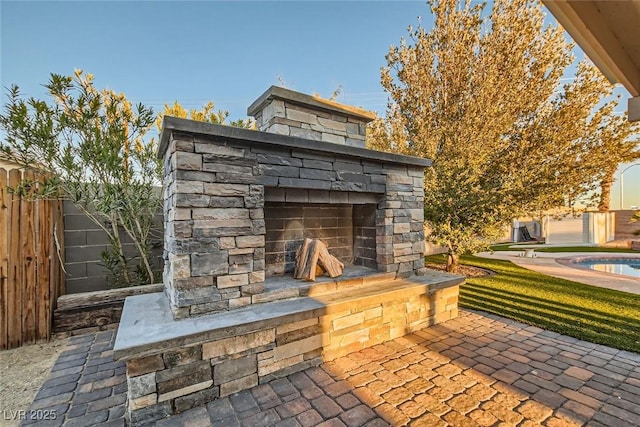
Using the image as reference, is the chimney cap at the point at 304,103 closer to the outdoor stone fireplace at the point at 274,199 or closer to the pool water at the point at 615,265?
the outdoor stone fireplace at the point at 274,199

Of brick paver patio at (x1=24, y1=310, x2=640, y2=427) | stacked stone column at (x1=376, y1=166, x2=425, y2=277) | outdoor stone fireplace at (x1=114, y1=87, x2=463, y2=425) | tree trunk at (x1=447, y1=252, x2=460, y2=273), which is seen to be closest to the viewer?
brick paver patio at (x1=24, y1=310, x2=640, y2=427)

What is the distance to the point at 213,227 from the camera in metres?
2.61

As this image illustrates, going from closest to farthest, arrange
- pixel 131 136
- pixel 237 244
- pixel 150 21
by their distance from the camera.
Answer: pixel 237 244 → pixel 131 136 → pixel 150 21

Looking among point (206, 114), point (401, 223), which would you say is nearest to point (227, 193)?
point (401, 223)

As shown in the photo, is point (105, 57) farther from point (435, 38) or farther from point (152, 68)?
point (435, 38)

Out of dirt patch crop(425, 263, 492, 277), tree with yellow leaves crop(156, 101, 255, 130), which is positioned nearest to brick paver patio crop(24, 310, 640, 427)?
dirt patch crop(425, 263, 492, 277)

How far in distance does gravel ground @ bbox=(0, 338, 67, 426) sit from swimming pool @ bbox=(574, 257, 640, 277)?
11.9m

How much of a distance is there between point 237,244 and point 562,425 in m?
2.82

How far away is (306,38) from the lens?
638 centimetres

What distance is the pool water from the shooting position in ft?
27.6

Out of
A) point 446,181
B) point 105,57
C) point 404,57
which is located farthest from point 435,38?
point 105,57

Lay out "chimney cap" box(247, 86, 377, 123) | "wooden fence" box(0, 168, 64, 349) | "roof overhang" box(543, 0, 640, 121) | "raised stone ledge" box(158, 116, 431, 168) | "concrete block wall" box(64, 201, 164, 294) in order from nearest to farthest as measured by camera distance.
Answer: "roof overhang" box(543, 0, 640, 121)
"raised stone ledge" box(158, 116, 431, 168)
"wooden fence" box(0, 168, 64, 349)
"chimney cap" box(247, 86, 377, 123)
"concrete block wall" box(64, 201, 164, 294)

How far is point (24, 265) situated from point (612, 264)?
14.0 m

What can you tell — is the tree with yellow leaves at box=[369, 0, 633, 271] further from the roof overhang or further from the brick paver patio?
the roof overhang
